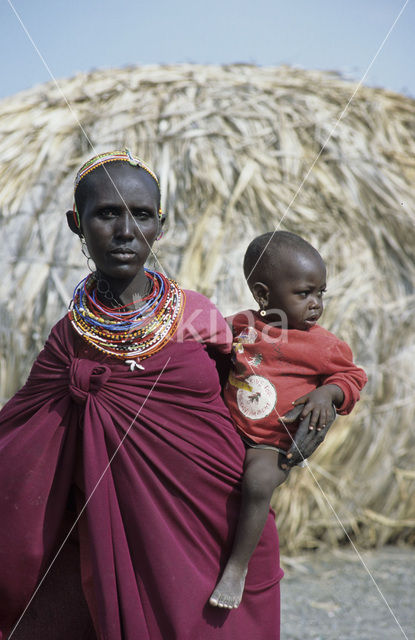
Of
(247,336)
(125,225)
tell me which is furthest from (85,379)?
(247,336)

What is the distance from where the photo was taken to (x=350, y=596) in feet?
13.2

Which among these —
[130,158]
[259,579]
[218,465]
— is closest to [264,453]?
[218,465]

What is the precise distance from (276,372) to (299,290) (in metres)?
0.25

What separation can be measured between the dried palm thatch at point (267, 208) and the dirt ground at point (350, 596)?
0.14 m

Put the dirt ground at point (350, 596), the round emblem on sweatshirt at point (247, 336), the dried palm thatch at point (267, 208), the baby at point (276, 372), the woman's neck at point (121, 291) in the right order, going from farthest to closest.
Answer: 1. the dried palm thatch at point (267, 208)
2. the dirt ground at point (350, 596)
3. the round emblem on sweatshirt at point (247, 336)
4. the woman's neck at point (121, 291)
5. the baby at point (276, 372)

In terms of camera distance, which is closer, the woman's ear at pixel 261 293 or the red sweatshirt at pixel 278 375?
the red sweatshirt at pixel 278 375

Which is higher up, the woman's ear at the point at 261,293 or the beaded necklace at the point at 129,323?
the woman's ear at the point at 261,293

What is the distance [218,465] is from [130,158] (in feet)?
2.81

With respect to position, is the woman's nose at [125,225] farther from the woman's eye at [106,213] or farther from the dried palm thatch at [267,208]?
the dried palm thatch at [267,208]

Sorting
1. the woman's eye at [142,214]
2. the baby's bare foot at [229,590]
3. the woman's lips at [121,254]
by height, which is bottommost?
the baby's bare foot at [229,590]

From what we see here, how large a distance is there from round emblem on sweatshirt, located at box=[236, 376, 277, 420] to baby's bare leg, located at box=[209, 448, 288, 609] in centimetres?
17

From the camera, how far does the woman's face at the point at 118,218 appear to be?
188cm

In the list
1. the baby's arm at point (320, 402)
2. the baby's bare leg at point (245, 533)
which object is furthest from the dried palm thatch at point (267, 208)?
the baby's bare leg at point (245, 533)

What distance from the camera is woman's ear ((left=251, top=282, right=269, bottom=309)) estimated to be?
2164mm
